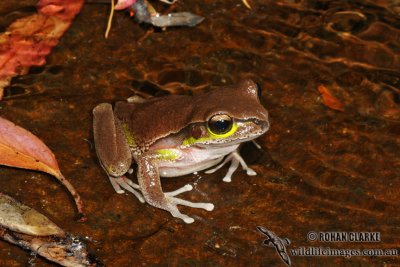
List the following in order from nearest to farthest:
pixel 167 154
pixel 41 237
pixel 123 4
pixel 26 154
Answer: pixel 41 237 → pixel 26 154 → pixel 167 154 → pixel 123 4

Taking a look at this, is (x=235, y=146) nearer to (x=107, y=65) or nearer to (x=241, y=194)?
(x=241, y=194)

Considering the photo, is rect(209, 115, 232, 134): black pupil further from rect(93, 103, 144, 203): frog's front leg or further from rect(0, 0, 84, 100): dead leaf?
rect(0, 0, 84, 100): dead leaf

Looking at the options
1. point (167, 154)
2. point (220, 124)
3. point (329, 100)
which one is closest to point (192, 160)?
point (167, 154)

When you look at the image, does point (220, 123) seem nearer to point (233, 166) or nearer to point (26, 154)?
point (233, 166)

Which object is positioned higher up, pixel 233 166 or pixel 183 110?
pixel 183 110

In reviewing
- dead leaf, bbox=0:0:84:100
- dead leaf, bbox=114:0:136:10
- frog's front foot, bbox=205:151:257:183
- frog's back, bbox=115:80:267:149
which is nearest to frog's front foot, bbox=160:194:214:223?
frog's front foot, bbox=205:151:257:183

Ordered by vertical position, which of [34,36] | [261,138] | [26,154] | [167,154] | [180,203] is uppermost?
[34,36]

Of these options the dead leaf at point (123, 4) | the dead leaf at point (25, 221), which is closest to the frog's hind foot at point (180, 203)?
the dead leaf at point (25, 221)
